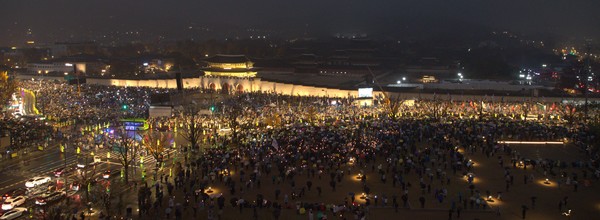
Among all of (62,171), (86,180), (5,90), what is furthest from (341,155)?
(5,90)

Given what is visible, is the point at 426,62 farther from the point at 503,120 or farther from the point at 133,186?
the point at 133,186

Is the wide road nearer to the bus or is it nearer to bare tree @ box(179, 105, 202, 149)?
bare tree @ box(179, 105, 202, 149)

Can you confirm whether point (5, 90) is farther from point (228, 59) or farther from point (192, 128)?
point (192, 128)

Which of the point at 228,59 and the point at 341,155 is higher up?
the point at 228,59

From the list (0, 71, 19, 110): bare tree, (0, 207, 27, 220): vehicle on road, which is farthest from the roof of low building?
(0, 207, 27, 220): vehicle on road

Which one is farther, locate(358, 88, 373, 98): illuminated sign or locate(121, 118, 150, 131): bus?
locate(358, 88, 373, 98): illuminated sign

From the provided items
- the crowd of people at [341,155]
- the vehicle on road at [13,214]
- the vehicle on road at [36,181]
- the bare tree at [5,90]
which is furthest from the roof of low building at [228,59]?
the vehicle on road at [13,214]

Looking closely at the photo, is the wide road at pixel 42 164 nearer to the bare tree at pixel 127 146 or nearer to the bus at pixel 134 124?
the bare tree at pixel 127 146
